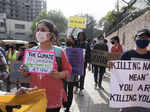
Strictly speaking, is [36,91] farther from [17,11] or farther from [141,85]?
[17,11]

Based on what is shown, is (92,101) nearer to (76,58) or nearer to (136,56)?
(76,58)

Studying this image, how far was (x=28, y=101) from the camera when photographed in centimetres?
181

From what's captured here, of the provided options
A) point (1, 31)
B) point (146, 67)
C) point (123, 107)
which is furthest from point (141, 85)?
point (1, 31)

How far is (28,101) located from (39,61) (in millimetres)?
476

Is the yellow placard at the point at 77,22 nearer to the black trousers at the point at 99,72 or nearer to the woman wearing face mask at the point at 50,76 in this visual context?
the black trousers at the point at 99,72

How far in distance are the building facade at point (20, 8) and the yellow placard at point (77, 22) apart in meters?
62.7

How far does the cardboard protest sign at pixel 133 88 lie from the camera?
7.70ft

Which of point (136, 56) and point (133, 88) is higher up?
point (136, 56)

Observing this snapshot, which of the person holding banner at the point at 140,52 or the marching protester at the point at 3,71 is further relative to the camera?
the person holding banner at the point at 140,52

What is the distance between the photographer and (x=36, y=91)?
1808 mm

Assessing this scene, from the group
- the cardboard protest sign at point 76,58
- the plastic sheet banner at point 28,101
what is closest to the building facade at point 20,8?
the cardboard protest sign at point 76,58

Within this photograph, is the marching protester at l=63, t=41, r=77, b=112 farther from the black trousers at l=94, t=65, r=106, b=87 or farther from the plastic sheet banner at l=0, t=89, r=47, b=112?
the black trousers at l=94, t=65, r=106, b=87

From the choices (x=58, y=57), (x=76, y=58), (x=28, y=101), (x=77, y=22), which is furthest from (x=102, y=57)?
(x=77, y=22)

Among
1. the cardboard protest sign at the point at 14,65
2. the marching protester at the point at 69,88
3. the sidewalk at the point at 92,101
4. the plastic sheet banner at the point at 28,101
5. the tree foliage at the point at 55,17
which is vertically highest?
the tree foliage at the point at 55,17
